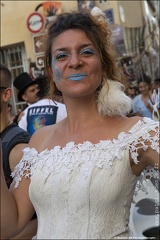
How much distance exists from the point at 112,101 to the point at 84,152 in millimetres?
254

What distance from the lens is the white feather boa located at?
70.4 inches

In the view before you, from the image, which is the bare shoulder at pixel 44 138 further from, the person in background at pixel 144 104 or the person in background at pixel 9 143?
the person in background at pixel 144 104

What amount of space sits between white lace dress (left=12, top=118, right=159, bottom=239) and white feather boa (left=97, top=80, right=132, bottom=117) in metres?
0.13

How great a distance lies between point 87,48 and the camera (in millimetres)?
1809

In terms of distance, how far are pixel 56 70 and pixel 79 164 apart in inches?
17.4

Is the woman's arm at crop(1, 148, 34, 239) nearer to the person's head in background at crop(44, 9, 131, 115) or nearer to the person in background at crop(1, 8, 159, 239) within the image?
the person in background at crop(1, 8, 159, 239)

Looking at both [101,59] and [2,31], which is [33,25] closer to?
[2,31]

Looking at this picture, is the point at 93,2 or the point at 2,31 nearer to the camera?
the point at 93,2

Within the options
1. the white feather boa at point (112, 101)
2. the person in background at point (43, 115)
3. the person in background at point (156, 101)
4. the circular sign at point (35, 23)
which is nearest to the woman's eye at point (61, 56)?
the white feather boa at point (112, 101)

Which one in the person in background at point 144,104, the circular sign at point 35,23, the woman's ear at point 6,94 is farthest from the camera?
the circular sign at point 35,23

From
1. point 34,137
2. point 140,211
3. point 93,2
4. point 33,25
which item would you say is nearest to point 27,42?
point 33,25

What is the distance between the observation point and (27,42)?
11367mm

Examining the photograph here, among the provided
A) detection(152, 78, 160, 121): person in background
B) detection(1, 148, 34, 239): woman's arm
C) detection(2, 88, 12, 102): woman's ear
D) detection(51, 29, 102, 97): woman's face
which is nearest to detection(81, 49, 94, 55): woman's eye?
detection(51, 29, 102, 97): woman's face

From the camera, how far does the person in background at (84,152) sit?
1.63 meters
